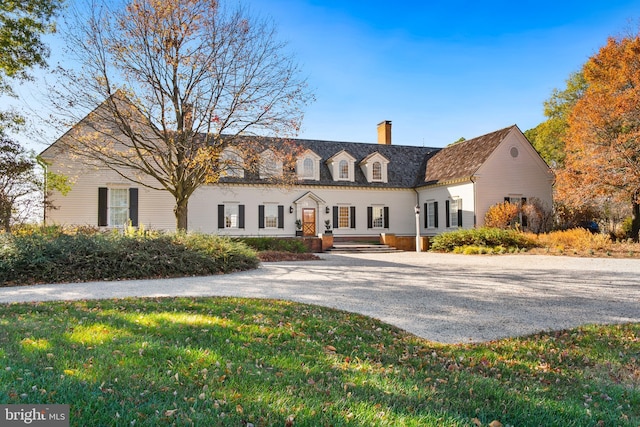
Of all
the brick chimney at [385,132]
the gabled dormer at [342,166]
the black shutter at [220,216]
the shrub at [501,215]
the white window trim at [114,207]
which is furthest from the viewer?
the brick chimney at [385,132]

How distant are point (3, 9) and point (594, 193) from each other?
2609 cm

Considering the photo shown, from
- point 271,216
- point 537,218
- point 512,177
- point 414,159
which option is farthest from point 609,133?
point 271,216

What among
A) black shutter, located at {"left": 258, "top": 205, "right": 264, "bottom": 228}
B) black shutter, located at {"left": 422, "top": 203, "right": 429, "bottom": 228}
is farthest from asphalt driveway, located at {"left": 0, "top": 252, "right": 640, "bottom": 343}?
black shutter, located at {"left": 422, "top": 203, "right": 429, "bottom": 228}

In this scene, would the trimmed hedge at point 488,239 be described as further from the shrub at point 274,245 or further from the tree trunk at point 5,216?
the tree trunk at point 5,216

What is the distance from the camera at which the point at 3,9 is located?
14758 millimetres

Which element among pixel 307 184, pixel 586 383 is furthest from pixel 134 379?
pixel 307 184

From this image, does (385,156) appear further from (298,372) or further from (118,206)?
(298,372)

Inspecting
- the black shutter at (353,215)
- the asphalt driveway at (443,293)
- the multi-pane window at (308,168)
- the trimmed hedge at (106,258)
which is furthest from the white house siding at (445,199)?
the trimmed hedge at (106,258)

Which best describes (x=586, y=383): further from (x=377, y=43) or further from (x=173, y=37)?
(x=173, y=37)

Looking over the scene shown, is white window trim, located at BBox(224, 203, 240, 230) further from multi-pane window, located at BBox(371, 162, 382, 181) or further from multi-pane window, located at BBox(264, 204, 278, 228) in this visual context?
multi-pane window, located at BBox(371, 162, 382, 181)

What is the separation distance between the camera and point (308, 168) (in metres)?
27.0

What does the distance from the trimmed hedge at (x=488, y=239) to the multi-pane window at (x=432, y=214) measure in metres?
5.54

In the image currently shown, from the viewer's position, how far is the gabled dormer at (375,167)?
91.5ft

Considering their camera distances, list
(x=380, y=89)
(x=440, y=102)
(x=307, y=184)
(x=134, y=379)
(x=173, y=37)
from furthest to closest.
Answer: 1. (x=307, y=184)
2. (x=440, y=102)
3. (x=380, y=89)
4. (x=173, y=37)
5. (x=134, y=379)
